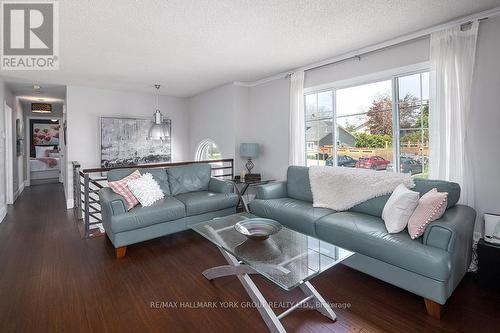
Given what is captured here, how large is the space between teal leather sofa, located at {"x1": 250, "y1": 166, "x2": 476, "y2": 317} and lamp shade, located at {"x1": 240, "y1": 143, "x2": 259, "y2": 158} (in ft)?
5.65

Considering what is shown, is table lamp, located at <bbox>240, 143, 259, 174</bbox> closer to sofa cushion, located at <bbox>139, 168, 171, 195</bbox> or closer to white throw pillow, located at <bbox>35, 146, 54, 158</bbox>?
sofa cushion, located at <bbox>139, 168, 171, 195</bbox>

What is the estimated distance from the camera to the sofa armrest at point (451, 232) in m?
1.86

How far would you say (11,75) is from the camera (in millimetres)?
4215

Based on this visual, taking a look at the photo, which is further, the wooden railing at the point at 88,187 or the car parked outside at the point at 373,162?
the wooden railing at the point at 88,187

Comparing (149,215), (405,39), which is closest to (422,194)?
(405,39)

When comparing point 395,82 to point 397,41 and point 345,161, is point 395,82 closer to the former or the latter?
point 397,41

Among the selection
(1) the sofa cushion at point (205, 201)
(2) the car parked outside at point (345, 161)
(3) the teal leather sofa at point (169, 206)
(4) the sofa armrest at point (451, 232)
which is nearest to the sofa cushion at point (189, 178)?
(3) the teal leather sofa at point (169, 206)

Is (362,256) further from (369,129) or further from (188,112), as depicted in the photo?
(188,112)

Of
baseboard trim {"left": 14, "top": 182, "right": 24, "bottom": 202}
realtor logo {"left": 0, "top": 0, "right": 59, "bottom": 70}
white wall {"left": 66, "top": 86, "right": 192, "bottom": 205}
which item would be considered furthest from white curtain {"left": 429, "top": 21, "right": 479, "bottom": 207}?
baseboard trim {"left": 14, "top": 182, "right": 24, "bottom": 202}

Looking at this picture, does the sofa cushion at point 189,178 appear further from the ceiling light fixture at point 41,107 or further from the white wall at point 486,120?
the ceiling light fixture at point 41,107

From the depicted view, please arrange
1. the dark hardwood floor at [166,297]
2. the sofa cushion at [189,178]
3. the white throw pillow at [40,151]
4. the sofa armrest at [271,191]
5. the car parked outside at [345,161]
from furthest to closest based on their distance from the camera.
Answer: the white throw pillow at [40,151] < the sofa cushion at [189,178] < the car parked outside at [345,161] < the sofa armrest at [271,191] < the dark hardwood floor at [166,297]

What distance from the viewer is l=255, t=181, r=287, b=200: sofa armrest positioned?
3.56 meters

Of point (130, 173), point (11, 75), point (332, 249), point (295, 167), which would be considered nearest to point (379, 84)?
point (295, 167)

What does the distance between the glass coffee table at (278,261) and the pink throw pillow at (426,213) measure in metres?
0.66
